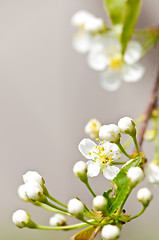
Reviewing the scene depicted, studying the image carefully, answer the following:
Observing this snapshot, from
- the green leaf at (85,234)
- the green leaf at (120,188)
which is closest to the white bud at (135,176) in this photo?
the green leaf at (120,188)

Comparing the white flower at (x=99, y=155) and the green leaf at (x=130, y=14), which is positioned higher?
the green leaf at (x=130, y=14)

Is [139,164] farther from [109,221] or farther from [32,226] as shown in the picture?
[32,226]

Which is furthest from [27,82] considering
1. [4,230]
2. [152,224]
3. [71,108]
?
[152,224]

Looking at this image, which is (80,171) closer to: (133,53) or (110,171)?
(110,171)

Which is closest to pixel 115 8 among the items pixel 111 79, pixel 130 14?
pixel 130 14

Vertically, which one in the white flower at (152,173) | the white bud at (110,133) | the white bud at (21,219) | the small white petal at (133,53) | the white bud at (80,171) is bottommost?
the white flower at (152,173)

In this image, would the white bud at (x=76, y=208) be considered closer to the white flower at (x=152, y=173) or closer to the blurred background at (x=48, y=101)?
the white flower at (x=152, y=173)

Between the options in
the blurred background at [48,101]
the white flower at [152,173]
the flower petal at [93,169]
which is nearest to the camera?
the flower petal at [93,169]
